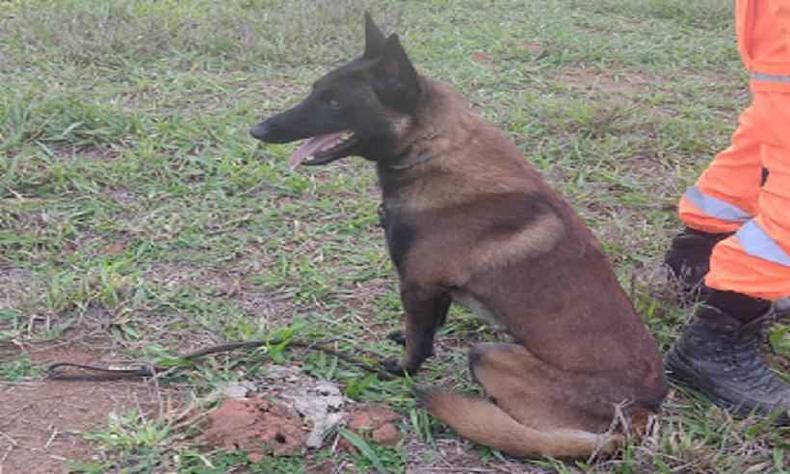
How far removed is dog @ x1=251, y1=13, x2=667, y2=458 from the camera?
2234mm

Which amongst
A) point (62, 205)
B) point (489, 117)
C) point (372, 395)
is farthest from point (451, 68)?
point (372, 395)

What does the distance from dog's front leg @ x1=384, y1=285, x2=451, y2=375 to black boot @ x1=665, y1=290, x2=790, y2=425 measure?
0.68m

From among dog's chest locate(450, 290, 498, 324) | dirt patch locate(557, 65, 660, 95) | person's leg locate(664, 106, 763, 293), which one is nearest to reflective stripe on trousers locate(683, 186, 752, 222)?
person's leg locate(664, 106, 763, 293)

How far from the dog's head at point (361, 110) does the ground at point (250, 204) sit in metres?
0.54

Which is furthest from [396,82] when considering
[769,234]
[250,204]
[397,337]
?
[250,204]

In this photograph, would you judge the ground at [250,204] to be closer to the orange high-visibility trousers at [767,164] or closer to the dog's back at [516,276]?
the dog's back at [516,276]

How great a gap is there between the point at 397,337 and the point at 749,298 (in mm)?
947

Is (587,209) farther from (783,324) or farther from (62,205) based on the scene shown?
(62,205)

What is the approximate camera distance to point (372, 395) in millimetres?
2459

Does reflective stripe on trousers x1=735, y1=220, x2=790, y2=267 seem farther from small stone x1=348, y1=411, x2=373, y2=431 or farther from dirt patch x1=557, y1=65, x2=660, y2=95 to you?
dirt patch x1=557, y1=65, x2=660, y2=95

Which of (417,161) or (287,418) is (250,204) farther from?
(287,418)

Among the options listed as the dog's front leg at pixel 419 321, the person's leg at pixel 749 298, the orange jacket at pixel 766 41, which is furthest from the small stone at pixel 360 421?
the orange jacket at pixel 766 41

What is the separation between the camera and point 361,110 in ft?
8.05

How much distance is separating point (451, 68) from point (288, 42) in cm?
93
